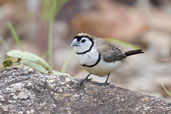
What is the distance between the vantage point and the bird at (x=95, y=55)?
5.32 metres

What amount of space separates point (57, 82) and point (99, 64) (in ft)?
2.26

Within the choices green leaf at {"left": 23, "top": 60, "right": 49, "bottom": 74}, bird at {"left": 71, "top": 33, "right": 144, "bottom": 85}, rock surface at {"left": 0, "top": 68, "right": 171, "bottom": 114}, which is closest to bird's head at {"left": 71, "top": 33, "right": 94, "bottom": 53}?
bird at {"left": 71, "top": 33, "right": 144, "bottom": 85}

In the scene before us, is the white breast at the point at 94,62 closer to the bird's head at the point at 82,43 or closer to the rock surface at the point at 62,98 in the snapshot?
the bird's head at the point at 82,43

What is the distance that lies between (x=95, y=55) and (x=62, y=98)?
3.17ft

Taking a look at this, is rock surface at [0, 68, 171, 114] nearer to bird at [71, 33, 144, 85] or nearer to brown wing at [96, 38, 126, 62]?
bird at [71, 33, 144, 85]

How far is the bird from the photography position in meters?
5.32

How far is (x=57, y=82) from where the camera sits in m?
4.81

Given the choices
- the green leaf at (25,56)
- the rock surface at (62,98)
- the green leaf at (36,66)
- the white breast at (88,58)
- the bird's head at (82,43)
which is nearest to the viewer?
the rock surface at (62,98)

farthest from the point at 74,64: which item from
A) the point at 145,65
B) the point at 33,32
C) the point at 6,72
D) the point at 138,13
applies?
the point at 6,72

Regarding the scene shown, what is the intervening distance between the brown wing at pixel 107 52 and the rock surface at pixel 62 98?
1.96ft

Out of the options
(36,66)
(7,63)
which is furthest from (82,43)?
(7,63)

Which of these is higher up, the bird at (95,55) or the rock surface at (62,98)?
the bird at (95,55)

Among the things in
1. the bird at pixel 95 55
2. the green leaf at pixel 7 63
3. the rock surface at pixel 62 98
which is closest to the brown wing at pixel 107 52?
the bird at pixel 95 55

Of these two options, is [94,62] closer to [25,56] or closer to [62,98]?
[25,56]
